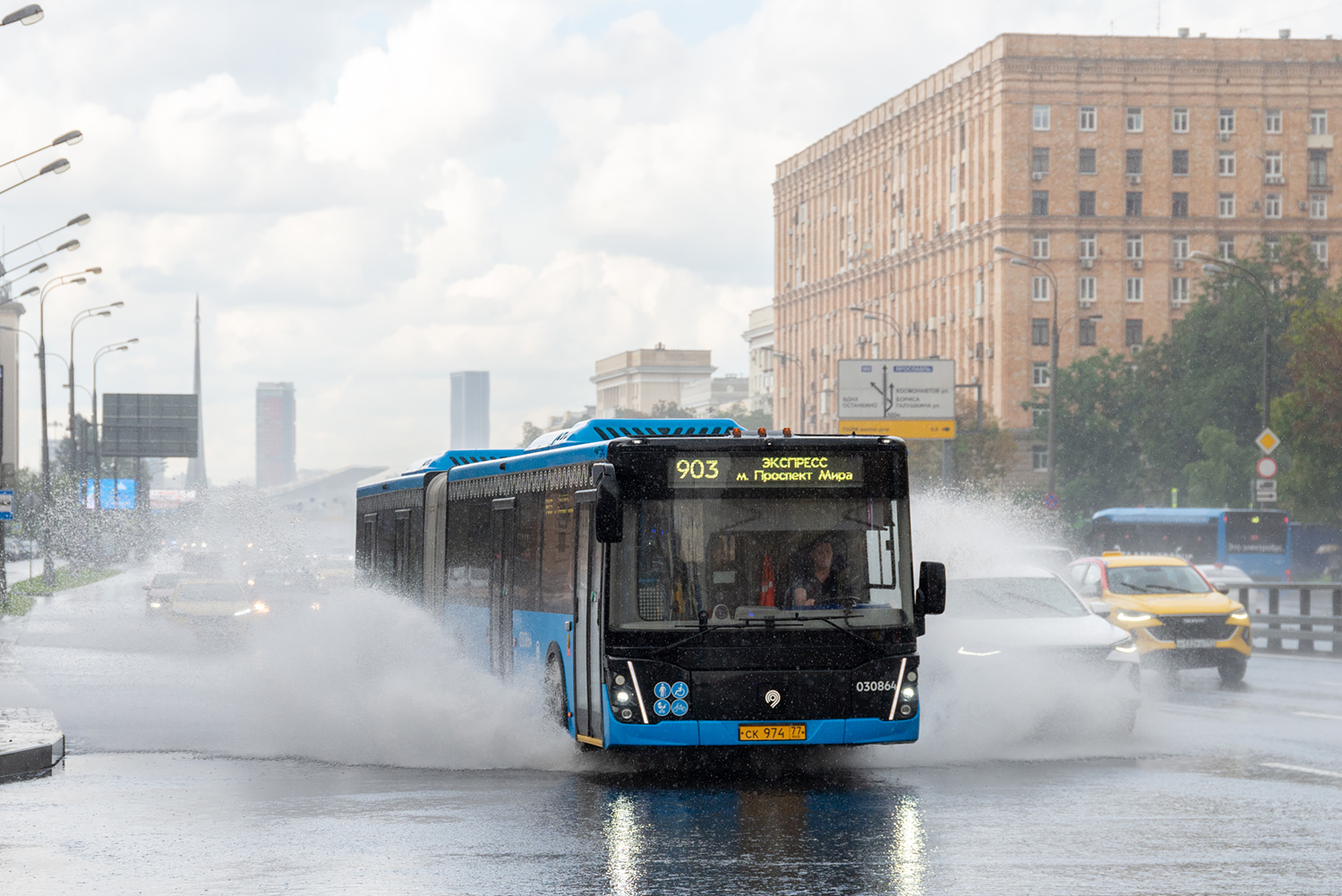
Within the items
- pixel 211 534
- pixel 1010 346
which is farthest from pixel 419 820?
pixel 211 534

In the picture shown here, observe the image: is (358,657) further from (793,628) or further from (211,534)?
(211,534)

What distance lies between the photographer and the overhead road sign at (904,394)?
61.1 meters

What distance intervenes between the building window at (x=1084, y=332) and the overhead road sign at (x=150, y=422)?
43.2m

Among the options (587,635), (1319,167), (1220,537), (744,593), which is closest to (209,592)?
(587,635)

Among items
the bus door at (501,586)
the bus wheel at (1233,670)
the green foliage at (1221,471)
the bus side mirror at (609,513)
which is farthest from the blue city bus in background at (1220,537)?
the bus side mirror at (609,513)

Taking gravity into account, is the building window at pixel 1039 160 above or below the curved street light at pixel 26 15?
above

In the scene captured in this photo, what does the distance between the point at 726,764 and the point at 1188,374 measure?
73.1 meters

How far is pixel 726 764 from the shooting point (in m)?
13.8

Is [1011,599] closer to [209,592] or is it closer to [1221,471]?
[209,592]

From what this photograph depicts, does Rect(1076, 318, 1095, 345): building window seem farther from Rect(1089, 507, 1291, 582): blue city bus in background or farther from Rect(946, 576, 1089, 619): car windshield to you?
Rect(946, 576, 1089, 619): car windshield

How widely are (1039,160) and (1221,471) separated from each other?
28.8 meters

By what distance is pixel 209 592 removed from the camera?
107 ft

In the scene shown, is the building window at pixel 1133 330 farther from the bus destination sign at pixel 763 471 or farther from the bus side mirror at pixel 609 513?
the bus side mirror at pixel 609 513

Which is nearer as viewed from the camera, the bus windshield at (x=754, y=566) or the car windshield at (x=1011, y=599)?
the bus windshield at (x=754, y=566)
